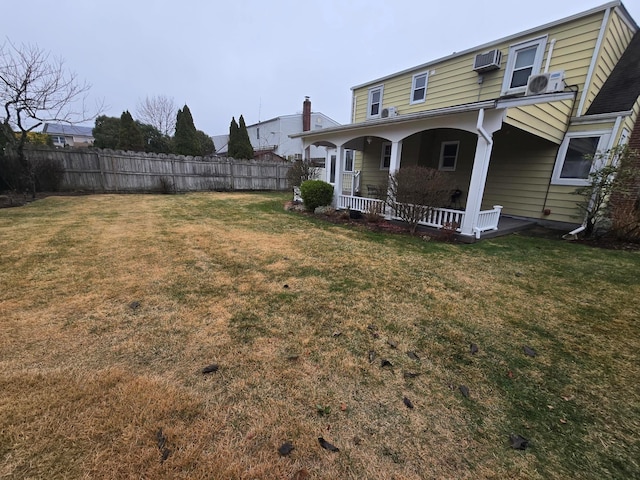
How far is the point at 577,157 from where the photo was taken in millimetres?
7492

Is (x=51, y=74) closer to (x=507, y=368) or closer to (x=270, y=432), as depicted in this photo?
(x=270, y=432)

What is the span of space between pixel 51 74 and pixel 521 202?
59.3 feet

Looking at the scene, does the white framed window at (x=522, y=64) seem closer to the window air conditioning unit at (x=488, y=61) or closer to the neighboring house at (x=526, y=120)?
the neighboring house at (x=526, y=120)

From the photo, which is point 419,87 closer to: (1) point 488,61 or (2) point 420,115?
(1) point 488,61

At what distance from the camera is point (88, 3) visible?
1070 cm

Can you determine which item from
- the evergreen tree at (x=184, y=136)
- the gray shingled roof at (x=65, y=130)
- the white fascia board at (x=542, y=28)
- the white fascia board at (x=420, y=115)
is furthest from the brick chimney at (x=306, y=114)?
the gray shingled roof at (x=65, y=130)

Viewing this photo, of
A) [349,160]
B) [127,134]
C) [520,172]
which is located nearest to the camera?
[520,172]

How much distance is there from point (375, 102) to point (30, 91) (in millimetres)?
13549

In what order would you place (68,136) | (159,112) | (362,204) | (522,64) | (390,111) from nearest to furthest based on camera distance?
1. (522,64)
2. (362,204)
3. (390,111)
4. (159,112)
5. (68,136)

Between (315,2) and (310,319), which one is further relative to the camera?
(315,2)

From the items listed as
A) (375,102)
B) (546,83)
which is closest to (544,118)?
(546,83)

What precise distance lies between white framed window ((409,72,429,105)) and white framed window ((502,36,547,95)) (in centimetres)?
284

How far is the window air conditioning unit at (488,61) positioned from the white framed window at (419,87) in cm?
201

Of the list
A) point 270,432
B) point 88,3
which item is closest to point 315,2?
point 88,3
